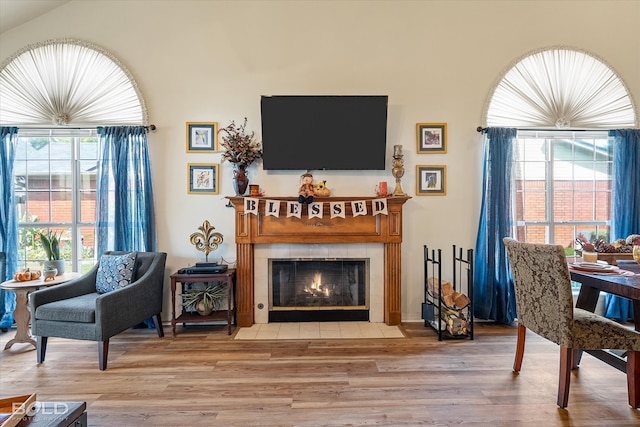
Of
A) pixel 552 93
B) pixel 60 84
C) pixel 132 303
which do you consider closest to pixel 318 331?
pixel 132 303

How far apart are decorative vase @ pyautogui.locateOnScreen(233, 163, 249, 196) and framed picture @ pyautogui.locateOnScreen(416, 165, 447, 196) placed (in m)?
1.89

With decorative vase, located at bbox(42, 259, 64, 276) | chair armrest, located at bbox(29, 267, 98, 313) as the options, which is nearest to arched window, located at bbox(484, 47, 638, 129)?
chair armrest, located at bbox(29, 267, 98, 313)

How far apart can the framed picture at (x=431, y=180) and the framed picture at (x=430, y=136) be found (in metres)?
0.19

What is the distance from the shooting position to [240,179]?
3611 millimetres

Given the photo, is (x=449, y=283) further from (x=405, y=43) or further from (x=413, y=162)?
(x=405, y=43)

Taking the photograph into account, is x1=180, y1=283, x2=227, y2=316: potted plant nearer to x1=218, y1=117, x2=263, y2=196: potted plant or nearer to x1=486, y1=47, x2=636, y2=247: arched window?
x1=218, y1=117, x2=263, y2=196: potted plant

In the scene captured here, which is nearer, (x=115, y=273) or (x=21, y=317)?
(x=21, y=317)

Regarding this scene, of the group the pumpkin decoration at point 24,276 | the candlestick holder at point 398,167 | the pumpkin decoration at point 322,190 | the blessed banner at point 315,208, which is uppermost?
the candlestick holder at point 398,167

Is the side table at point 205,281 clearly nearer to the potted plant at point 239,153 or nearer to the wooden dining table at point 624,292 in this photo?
the potted plant at point 239,153

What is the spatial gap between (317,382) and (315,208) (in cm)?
167

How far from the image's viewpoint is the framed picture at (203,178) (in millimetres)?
3775

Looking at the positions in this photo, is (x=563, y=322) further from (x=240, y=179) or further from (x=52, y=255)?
(x=52, y=255)

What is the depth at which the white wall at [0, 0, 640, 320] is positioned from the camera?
3736mm

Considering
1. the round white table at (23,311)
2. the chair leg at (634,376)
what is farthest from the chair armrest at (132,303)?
the chair leg at (634,376)
